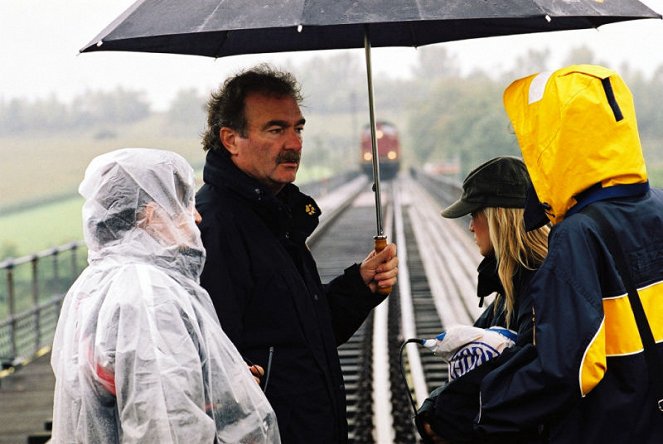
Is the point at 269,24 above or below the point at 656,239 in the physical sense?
above

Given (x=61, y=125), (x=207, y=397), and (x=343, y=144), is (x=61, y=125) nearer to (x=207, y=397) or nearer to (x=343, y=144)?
(x=343, y=144)

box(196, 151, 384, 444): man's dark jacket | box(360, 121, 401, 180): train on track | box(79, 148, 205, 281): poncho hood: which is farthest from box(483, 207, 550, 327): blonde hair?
box(360, 121, 401, 180): train on track

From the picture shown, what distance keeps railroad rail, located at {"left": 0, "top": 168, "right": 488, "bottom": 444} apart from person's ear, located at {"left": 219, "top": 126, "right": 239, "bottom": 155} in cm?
106

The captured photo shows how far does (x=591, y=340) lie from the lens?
221cm

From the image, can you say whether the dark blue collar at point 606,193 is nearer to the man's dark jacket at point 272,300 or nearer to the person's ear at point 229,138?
the man's dark jacket at point 272,300

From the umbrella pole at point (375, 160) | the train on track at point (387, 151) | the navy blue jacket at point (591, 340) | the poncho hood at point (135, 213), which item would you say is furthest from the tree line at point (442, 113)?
the poncho hood at point (135, 213)

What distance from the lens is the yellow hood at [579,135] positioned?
2.33 metres

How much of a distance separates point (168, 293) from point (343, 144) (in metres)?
94.4

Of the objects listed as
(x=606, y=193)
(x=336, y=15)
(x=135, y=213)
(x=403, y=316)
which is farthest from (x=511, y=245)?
(x=403, y=316)

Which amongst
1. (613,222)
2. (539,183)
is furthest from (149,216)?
(613,222)

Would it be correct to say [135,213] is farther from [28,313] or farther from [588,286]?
[28,313]

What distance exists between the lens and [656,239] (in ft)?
7.71

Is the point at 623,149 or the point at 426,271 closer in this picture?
the point at 623,149

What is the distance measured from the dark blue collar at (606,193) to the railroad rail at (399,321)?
1.13 meters
